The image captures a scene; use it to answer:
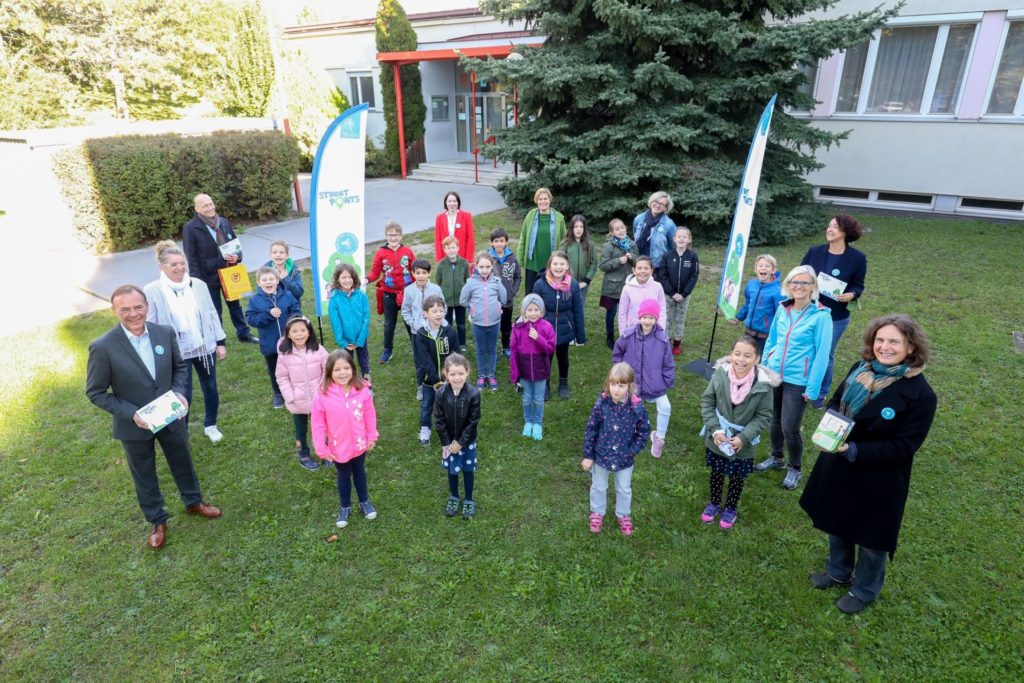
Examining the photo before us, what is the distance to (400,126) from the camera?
2094cm

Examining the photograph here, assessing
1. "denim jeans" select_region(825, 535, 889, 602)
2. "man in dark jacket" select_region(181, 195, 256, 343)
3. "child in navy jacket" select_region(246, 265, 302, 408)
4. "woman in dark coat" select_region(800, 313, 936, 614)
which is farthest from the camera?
"man in dark jacket" select_region(181, 195, 256, 343)

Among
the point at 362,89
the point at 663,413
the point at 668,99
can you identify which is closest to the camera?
the point at 663,413

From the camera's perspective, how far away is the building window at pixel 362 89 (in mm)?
24391

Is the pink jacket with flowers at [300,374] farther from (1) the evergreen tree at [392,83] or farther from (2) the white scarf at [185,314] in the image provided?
(1) the evergreen tree at [392,83]

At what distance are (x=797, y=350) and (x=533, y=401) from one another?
2.50 m

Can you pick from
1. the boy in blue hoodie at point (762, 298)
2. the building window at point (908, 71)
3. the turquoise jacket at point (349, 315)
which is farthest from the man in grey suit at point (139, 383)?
the building window at point (908, 71)

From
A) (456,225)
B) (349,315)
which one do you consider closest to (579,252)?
(456,225)

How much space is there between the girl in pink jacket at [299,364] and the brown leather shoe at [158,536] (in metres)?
1.33

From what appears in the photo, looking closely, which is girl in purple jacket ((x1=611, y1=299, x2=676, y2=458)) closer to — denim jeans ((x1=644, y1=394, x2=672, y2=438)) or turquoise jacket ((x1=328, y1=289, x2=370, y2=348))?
denim jeans ((x1=644, y1=394, x2=672, y2=438))

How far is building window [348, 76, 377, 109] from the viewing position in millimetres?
24391

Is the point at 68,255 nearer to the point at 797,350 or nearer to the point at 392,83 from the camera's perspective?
the point at 797,350

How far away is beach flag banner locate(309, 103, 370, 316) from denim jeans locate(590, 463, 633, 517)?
3.29m

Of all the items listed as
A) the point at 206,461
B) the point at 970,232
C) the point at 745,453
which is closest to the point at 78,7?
the point at 206,461

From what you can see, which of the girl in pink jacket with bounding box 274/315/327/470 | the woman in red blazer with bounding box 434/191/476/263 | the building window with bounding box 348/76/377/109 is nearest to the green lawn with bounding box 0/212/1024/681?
the girl in pink jacket with bounding box 274/315/327/470
